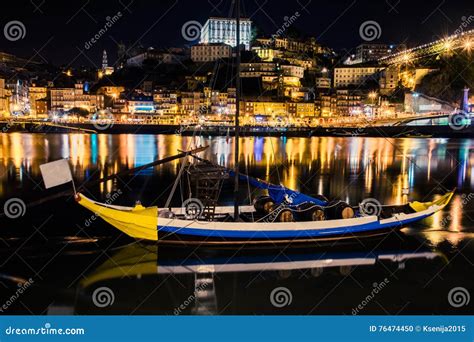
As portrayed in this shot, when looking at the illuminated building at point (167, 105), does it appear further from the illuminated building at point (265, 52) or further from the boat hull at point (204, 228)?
the boat hull at point (204, 228)

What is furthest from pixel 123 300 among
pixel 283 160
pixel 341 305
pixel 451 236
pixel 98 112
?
pixel 98 112

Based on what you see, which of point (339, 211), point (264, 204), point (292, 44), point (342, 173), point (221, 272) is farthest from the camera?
point (292, 44)

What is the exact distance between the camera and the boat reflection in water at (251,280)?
610 centimetres

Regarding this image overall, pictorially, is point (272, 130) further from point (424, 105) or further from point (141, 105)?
point (424, 105)

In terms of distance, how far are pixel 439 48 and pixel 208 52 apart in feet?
123

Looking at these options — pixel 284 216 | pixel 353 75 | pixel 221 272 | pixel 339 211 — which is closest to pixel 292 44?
pixel 353 75

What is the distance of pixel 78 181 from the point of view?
58.3ft

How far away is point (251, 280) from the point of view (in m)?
7.00

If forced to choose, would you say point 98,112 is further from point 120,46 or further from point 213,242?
point 213,242

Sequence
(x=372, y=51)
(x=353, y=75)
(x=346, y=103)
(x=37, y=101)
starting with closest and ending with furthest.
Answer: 1. (x=346, y=103)
2. (x=37, y=101)
3. (x=353, y=75)
4. (x=372, y=51)

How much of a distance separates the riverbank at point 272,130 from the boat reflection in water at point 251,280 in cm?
4830

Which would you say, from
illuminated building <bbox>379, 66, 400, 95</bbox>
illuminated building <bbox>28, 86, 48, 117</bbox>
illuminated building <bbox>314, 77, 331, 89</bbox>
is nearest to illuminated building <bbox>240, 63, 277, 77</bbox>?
illuminated building <bbox>314, 77, 331, 89</bbox>

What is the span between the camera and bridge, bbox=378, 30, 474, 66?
66.5 meters

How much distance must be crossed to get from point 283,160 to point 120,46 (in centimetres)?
7781
